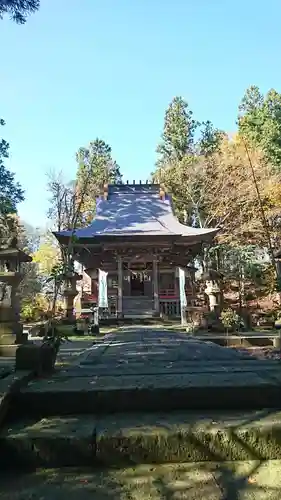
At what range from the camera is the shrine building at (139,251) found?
62.3 ft

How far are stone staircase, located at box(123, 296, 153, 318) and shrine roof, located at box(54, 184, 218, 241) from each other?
3504 millimetres

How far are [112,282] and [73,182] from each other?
1086cm

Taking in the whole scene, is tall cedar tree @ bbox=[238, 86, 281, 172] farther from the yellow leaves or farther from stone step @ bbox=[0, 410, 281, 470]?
stone step @ bbox=[0, 410, 281, 470]

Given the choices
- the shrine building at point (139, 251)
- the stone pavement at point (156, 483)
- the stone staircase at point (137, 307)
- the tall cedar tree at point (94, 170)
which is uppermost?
the tall cedar tree at point (94, 170)

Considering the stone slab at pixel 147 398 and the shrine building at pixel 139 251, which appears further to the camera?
the shrine building at pixel 139 251

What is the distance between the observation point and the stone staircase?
1791 centimetres

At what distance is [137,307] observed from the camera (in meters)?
19.1

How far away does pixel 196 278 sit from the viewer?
22812 millimetres

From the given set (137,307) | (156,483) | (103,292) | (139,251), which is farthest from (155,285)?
(156,483)

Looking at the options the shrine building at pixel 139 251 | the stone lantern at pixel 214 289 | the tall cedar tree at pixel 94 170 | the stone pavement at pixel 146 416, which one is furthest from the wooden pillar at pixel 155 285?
the stone pavement at pixel 146 416

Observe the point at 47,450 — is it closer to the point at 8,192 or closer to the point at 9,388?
the point at 9,388

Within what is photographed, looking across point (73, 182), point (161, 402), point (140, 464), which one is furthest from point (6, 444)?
point (73, 182)

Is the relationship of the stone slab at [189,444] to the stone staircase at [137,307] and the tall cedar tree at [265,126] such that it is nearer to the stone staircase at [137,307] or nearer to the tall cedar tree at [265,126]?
the stone staircase at [137,307]

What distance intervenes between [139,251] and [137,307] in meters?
3.23
